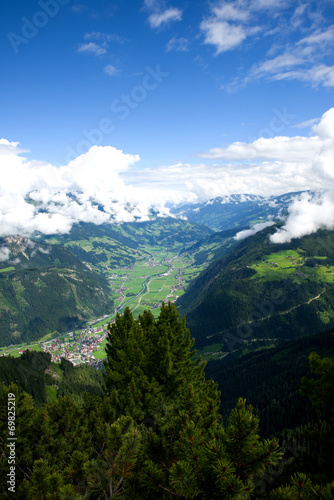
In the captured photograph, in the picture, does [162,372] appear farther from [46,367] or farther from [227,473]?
[46,367]

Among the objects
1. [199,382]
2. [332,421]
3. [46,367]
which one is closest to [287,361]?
[46,367]

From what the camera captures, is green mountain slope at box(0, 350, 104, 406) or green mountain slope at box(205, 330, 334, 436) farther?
green mountain slope at box(0, 350, 104, 406)

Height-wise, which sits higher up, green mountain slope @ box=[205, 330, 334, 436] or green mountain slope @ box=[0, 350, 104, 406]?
green mountain slope @ box=[0, 350, 104, 406]
